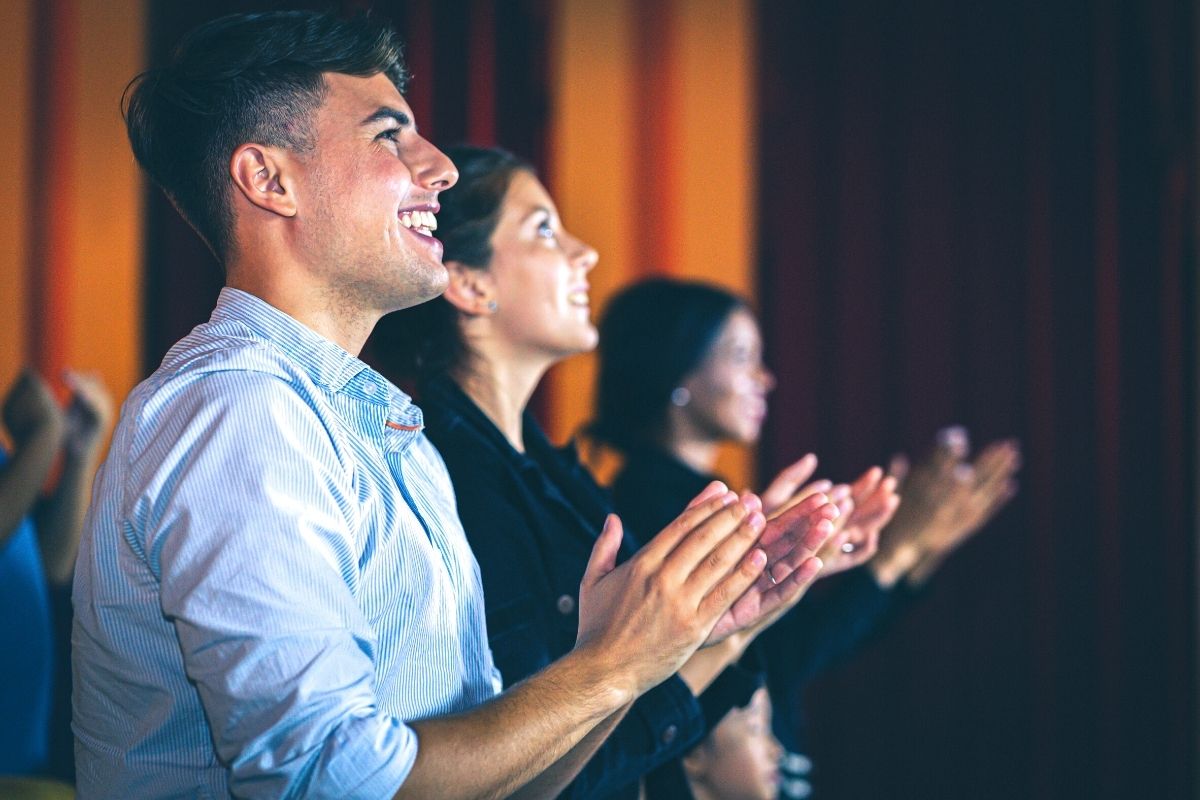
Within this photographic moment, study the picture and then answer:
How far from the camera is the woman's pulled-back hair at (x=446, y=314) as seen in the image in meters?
1.51

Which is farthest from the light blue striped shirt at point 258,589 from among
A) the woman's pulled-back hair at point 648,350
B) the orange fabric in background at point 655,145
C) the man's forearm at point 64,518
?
the orange fabric in background at point 655,145

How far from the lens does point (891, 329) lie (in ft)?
10.3

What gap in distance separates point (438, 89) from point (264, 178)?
5.51 ft

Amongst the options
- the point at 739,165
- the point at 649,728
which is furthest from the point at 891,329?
the point at 649,728

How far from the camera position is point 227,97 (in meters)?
1.07

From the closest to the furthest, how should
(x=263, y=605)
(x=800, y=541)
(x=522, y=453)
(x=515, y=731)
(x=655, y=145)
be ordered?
1. (x=263, y=605)
2. (x=515, y=731)
3. (x=800, y=541)
4. (x=522, y=453)
5. (x=655, y=145)

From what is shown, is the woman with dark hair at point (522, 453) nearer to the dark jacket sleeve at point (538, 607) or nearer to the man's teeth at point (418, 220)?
the dark jacket sleeve at point (538, 607)

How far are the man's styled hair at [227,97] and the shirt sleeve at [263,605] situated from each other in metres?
0.31

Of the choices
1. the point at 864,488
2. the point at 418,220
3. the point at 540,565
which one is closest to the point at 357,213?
the point at 418,220

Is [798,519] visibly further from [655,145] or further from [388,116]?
[655,145]

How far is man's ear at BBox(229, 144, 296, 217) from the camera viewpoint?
1.04 m

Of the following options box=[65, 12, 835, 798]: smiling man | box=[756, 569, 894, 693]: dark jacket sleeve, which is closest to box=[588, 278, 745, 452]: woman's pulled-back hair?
box=[756, 569, 894, 693]: dark jacket sleeve

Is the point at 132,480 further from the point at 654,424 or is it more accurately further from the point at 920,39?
the point at 920,39

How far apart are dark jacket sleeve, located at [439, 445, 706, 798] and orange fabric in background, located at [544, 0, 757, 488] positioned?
1.55 meters
